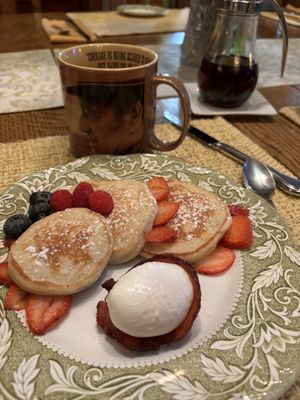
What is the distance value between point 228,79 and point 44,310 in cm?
97

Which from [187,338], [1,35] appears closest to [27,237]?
[187,338]

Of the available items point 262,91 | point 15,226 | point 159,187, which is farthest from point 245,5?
point 15,226

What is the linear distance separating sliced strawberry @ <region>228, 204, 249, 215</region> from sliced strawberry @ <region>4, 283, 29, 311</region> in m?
0.43

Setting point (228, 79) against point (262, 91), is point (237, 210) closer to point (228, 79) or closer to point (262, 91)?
point (228, 79)

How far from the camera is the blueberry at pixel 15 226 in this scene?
0.71 m

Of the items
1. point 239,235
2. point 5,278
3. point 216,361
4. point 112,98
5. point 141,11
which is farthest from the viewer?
point 141,11

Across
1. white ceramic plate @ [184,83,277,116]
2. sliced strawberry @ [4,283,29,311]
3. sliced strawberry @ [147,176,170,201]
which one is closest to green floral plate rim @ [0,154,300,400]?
sliced strawberry @ [4,283,29,311]

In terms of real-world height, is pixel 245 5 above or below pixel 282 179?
above

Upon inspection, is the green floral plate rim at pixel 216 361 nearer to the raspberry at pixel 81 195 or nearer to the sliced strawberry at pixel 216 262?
the sliced strawberry at pixel 216 262

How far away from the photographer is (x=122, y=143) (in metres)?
1.00

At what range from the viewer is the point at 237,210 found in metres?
0.81

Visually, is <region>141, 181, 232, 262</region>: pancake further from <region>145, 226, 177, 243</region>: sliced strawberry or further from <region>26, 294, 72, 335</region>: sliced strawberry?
<region>26, 294, 72, 335</region>: sliced strawberry

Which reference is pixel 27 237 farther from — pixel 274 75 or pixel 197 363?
pixel 274 75

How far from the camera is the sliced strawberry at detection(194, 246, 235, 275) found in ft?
2.29
